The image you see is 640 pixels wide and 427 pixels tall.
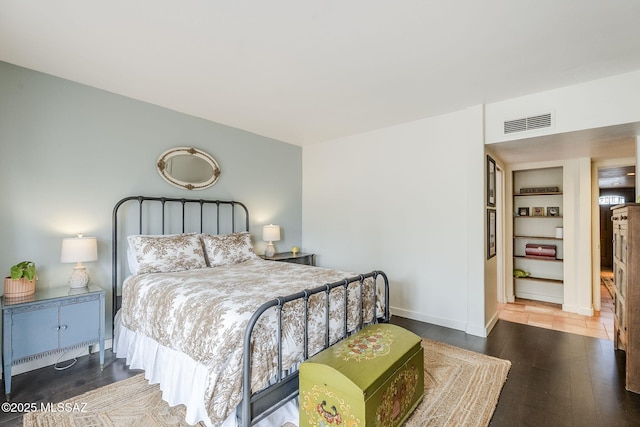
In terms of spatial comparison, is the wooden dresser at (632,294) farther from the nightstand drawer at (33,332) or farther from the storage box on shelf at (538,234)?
the nightstand drawer at (33,332)

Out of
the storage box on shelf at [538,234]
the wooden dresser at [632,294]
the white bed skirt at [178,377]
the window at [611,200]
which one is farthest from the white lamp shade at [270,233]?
the window at [611,200]

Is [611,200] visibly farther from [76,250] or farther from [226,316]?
[76,250]

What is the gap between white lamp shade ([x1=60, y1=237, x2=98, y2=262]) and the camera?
8.59ft

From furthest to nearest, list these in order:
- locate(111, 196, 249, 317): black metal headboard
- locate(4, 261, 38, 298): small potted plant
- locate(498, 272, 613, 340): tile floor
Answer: locate(498, 272, 613, 340): tile floor, locate(111, 196, 249, 317): black metal headboard, locate(4, 261, 38, 298): small potted plant

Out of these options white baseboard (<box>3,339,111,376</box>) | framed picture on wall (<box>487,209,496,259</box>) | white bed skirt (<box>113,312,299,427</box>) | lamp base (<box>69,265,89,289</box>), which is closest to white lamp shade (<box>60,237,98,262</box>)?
lamp base (<box>69,265,89,289</box>)

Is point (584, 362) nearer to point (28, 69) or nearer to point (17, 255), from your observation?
point (17, 255)

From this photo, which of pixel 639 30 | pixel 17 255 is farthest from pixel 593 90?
pixel 17 255

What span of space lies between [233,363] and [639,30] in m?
3.39

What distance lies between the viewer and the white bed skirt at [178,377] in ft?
5.90

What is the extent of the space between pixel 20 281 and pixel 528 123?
16.0 ft

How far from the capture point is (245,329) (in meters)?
1.68

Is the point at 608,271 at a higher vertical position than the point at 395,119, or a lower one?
lower

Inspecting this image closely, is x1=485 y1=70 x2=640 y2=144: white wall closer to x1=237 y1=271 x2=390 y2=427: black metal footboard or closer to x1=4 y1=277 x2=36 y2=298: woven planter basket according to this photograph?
x1=237 y1=271 x2=390 y2=427: black metal footboard

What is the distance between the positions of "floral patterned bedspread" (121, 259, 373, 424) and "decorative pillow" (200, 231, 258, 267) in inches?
14.2
